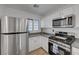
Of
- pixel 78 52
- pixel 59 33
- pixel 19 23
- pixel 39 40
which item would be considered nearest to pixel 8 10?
pixel 19 23

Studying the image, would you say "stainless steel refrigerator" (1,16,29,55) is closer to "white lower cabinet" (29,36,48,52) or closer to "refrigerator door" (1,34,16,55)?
"refrigerator door" (1,34,16,55)

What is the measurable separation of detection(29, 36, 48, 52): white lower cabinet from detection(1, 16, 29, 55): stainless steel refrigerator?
0.56 meters

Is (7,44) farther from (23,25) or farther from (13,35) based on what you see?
(23,25)

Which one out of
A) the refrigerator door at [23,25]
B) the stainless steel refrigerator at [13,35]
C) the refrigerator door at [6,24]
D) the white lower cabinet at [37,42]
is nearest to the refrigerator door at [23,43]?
the stainless steel refrigerator at [13,35]

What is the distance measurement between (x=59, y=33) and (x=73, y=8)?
3.28 ft

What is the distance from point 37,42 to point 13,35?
1372mm

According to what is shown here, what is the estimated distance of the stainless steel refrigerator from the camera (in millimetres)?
1689

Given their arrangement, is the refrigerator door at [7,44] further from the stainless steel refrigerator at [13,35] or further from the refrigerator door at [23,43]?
the refrigerator door at [23,43]

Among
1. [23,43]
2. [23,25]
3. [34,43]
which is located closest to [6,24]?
[23,25]

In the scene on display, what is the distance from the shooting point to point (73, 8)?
1.83m

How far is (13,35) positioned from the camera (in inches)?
69.6

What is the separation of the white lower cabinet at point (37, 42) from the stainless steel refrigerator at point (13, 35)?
0.56 metres

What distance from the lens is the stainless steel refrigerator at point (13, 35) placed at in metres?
1.69
